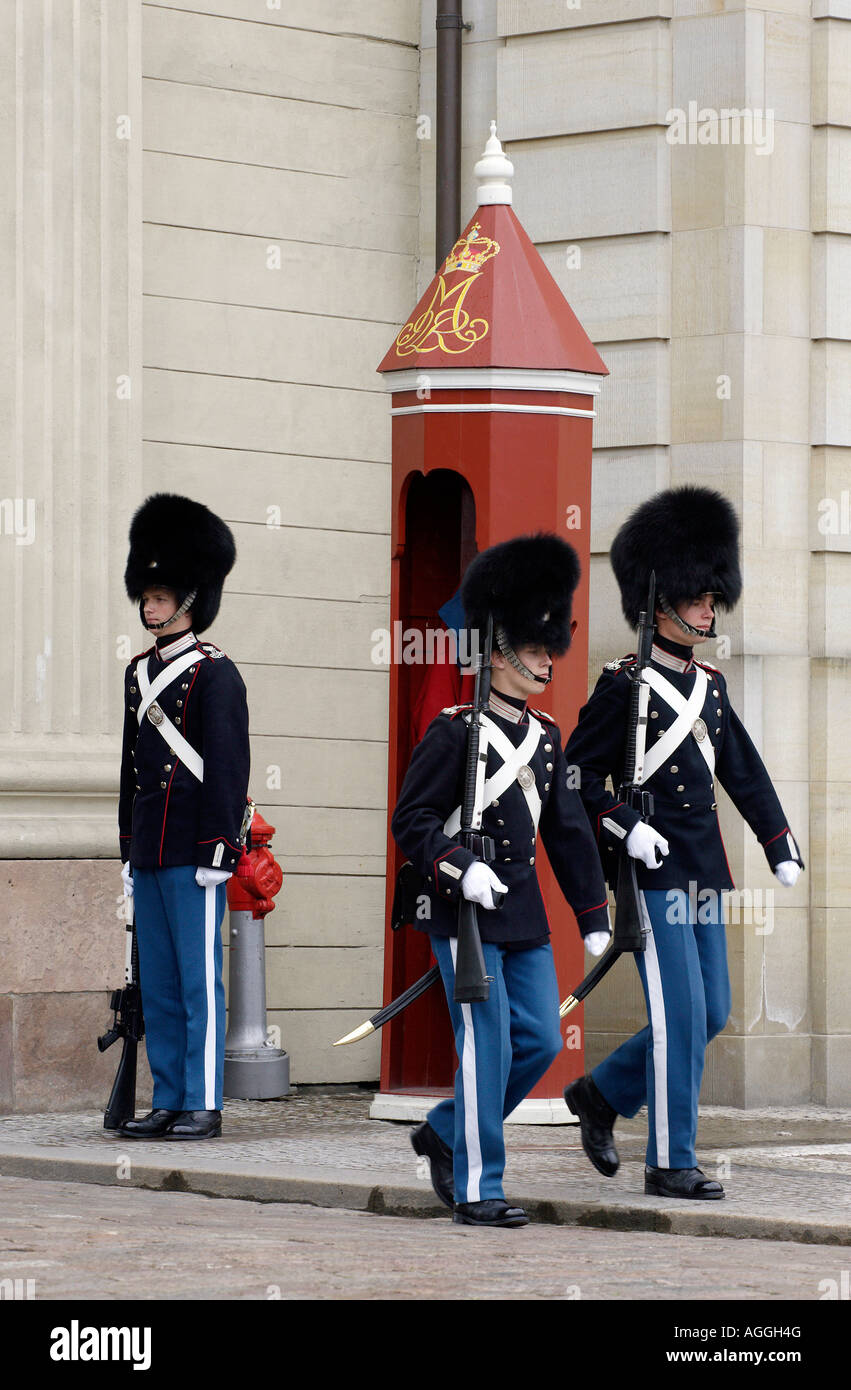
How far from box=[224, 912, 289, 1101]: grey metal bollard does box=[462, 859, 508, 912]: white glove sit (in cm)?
306

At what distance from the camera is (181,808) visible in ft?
24.8

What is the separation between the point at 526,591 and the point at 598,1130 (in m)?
1.52

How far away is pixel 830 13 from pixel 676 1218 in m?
5.01

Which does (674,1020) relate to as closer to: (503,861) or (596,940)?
(596,940)

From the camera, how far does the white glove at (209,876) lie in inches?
295

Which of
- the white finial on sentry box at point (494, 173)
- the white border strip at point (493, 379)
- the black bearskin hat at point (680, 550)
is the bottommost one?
the black bearskin hat at point (680, 550)

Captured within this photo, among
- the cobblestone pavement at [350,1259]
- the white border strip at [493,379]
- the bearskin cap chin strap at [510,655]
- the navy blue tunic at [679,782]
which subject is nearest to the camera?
the cobblestone pavement at [350,1259]

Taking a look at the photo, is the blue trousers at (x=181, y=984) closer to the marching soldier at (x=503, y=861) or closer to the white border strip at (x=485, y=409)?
the marching soldier at (x=503, y=861)

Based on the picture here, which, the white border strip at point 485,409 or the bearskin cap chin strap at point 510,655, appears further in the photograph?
the white border strip at point 485,409

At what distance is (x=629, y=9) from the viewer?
9.41 m

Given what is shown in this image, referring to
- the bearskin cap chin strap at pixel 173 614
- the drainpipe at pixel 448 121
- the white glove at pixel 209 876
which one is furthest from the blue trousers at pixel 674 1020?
the drainpipe at pixel 448 121

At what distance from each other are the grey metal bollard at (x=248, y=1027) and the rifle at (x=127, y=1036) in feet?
3.93
